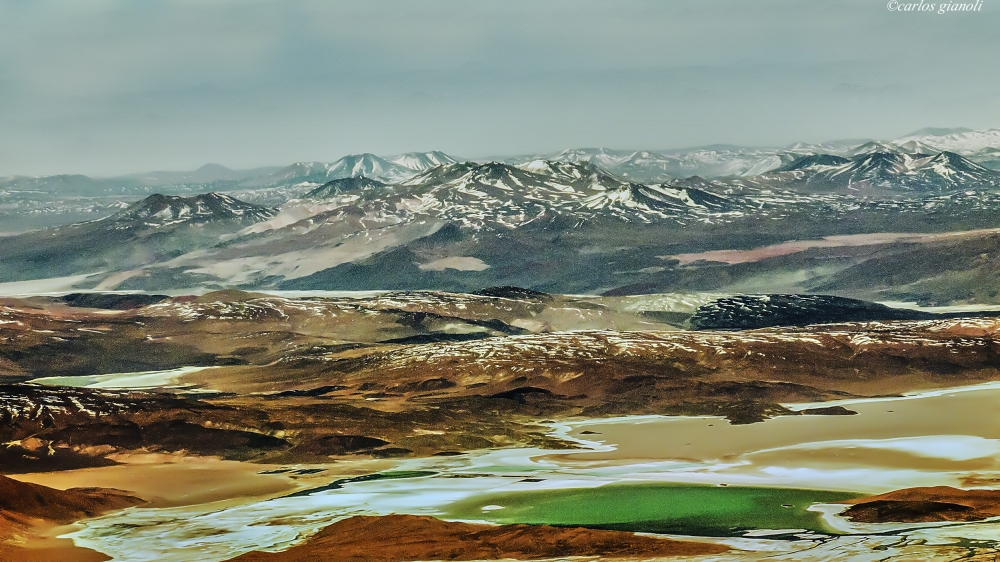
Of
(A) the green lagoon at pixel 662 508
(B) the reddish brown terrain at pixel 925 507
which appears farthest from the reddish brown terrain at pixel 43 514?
(B) the reddish brown terrain at pixel 925 507

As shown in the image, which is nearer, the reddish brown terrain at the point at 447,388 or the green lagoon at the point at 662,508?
the green lagoon at the point at 662,508

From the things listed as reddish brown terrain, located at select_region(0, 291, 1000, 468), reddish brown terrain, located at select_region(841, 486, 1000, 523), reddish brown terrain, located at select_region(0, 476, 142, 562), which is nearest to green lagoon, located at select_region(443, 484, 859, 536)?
reddish brown terrain, located at select_region(841, 486, 1000, 523)

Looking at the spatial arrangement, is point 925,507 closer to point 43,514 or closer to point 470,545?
point 470,545

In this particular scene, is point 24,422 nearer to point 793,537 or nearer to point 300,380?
point 300,380

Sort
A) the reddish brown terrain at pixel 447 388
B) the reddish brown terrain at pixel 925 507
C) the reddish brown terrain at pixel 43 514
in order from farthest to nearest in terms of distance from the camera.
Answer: the reddish brown terrain at pixel 447 388
the reddish brown terrain at pixel 925 507
the reddish brown terrain at pixel 43 514

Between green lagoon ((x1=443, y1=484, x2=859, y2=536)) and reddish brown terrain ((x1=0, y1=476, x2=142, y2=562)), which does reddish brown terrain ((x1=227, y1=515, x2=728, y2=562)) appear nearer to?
green lagoon ((x1=443, y1=484, x2=859, y2=536))

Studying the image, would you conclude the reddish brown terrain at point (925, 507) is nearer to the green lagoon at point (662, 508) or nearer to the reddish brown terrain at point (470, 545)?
the green lagoon at point (662, 508)
